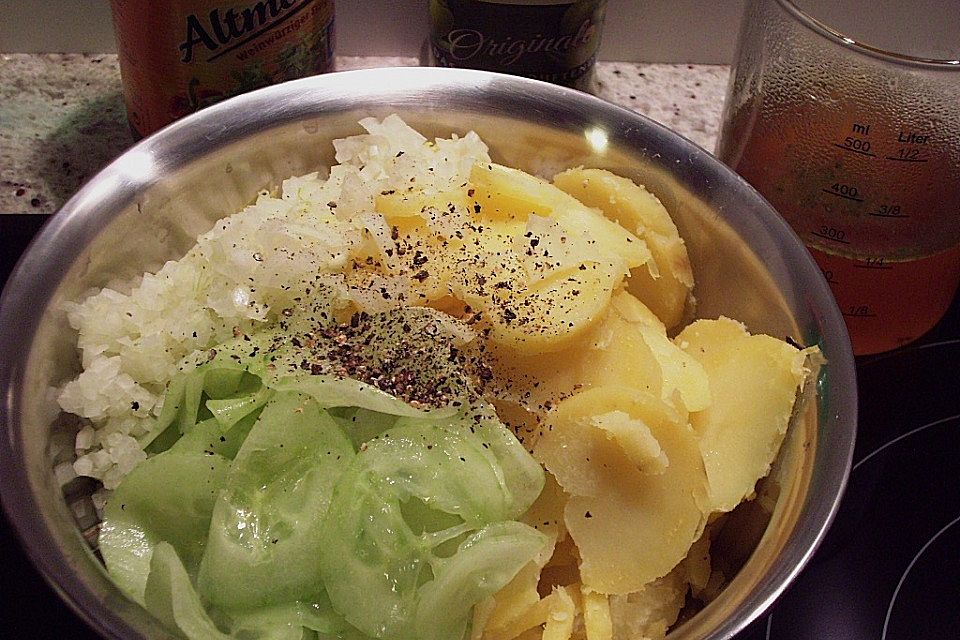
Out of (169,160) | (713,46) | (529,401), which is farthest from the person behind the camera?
(713,46)

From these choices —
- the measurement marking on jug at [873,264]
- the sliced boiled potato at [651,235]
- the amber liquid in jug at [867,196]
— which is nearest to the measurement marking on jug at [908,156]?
the amber liquid in jug at [867,196]

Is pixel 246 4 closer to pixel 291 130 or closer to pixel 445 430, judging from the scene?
pixel 291 130

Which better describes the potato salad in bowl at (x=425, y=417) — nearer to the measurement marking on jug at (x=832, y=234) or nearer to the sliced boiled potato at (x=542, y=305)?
the sliced boiled potato at (x=542, y=305)

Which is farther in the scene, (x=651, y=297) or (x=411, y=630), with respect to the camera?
(x=651, y=297)

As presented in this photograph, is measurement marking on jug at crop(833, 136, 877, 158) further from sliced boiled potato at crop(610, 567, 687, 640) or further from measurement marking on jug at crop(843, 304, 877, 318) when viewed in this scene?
sliced boiled potato at crop(610, 567, 687, 640)

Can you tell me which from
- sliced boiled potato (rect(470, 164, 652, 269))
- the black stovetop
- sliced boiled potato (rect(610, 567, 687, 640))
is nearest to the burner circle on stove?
the black stovetop

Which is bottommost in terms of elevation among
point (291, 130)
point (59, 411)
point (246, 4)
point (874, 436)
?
point (874, 436)

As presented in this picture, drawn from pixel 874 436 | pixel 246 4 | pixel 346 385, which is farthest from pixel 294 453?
pixel 874 436

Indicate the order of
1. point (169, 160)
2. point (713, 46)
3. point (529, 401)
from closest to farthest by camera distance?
point (529, 401) → point (169, 160) → point (713, 46)

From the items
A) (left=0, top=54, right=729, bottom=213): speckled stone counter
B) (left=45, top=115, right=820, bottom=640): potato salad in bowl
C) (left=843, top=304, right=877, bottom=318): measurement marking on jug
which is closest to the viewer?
(left=45, top=115, right=820, bottom=640): potato salad in bowl
